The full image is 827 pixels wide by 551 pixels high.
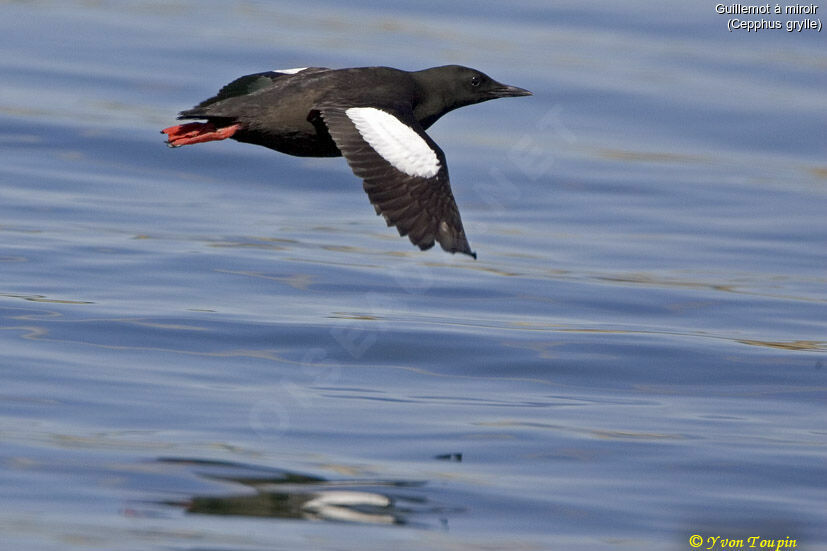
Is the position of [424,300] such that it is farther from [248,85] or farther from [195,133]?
[195,133]

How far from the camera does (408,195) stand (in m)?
6.68

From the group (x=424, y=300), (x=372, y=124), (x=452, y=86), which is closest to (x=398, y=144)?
(x=372, y=124)

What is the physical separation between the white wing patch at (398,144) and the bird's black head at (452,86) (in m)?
0.90

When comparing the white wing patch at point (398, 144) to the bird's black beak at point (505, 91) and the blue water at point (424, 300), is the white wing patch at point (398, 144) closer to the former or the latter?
the bird's black beak at point (505, 91)

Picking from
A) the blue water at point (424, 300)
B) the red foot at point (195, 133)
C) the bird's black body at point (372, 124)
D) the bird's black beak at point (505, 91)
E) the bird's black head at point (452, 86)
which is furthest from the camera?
the bird's black beak at point (505, 91)

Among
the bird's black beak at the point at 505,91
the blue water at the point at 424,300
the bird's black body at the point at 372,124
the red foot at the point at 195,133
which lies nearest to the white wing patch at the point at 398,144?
the bird's black body at the point at 372,124

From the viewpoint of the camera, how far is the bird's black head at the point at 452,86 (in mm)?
7855

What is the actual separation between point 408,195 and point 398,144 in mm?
262

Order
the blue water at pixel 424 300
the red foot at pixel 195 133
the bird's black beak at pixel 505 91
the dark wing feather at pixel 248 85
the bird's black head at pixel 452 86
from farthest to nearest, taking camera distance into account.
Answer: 1. the bird's black beak at pixel 505 91
2. the bird's black head at pixel 452 86
3. the dark wing feather at pixel 248 85
4. the red foot at pixel 195 133
5. the blue water at pixel 424 300

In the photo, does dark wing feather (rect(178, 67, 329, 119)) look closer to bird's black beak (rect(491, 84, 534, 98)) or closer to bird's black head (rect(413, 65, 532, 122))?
bird's black head (rect(413, 65, 532, 122))

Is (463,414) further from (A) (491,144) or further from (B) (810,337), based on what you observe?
(A) (491,144)

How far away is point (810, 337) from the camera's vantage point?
1021 centimetres

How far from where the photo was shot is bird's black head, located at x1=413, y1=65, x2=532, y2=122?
309 inches

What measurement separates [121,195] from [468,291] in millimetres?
3730
